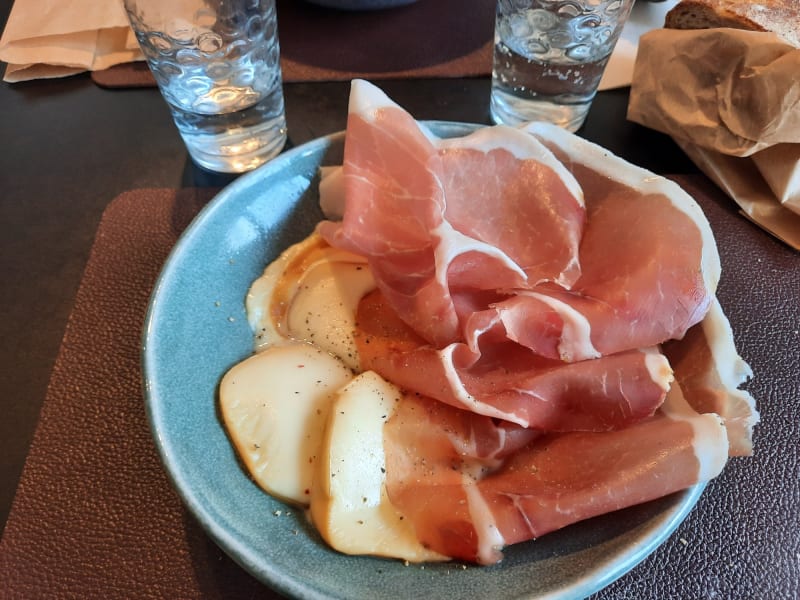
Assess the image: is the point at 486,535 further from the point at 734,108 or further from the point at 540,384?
the point at 734,108

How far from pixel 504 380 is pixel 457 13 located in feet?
3.34

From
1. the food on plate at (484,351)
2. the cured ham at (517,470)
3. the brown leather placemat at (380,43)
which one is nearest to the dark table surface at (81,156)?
the brown leather placemat at (380,43)

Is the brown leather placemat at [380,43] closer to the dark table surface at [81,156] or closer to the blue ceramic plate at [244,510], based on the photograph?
the dark table surface at [81,156]

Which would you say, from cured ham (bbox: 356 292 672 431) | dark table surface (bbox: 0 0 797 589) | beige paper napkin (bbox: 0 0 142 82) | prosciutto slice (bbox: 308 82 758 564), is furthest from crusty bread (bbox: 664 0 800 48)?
beige paper napkin (bbox: 0 0 142 82)

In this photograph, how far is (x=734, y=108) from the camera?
1.05 metres

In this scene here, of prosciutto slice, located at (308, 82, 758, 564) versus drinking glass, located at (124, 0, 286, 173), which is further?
drinking glass, located at (124, 0, 286, 173)

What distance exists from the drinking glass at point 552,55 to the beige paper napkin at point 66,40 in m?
0.77

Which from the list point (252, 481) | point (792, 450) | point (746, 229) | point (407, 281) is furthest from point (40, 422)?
point (746, 229)

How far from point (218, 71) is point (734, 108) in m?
0.87

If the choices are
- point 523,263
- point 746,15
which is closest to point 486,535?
point 523,263

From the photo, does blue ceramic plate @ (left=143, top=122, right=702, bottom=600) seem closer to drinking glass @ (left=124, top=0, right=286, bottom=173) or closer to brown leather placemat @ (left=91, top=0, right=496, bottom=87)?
drinking glass @ (left=124, top=0, right=286, bottom=173)

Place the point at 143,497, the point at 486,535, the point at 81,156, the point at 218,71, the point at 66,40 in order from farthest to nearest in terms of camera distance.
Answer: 1. the point at 66,40
2. the point at 81,156
3. the point at 218,71
4. the point at 143,497
5. the point at 486,535

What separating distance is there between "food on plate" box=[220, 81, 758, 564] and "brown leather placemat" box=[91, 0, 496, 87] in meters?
0.49

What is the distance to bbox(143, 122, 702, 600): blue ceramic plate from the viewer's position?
57cm
